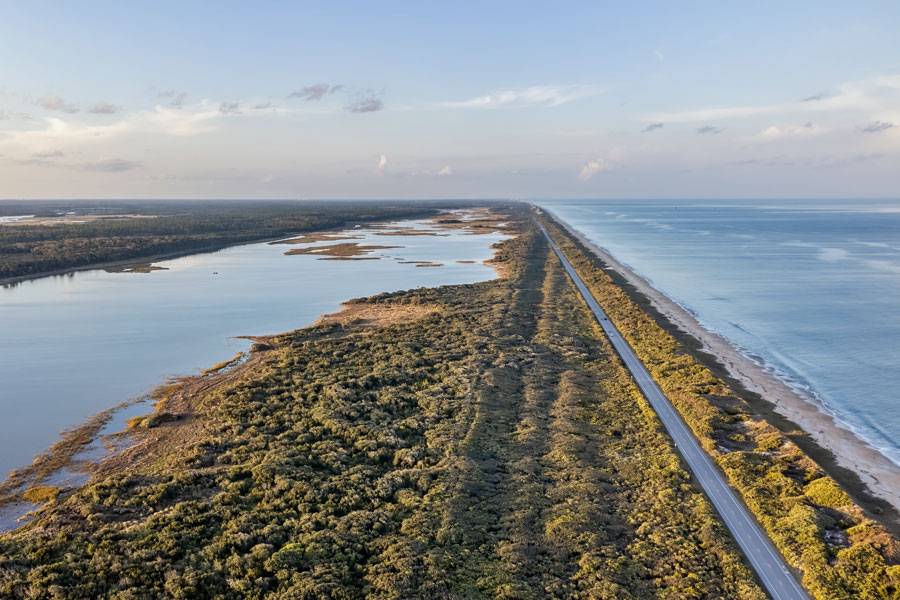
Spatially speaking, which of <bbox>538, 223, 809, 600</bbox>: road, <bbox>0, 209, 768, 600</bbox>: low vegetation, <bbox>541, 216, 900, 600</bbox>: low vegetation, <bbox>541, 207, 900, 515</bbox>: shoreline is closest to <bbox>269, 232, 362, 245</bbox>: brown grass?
<bbox>0, 209, 768, 600</bbox>: low vegetation

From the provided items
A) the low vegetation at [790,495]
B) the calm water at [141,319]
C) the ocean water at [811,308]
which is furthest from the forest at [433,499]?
the ocean water at [811,308]

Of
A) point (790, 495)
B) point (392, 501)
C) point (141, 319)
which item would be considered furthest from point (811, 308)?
point (141, 319)

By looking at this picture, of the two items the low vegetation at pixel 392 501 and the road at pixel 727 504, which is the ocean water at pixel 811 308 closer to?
the road at pixel 727 504

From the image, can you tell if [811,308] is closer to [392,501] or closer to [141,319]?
[392,501]

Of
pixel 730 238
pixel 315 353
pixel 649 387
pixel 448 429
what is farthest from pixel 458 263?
pixel 730 238

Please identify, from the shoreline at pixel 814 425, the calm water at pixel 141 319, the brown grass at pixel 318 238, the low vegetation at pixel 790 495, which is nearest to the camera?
the low vegetation at pixel 790 495

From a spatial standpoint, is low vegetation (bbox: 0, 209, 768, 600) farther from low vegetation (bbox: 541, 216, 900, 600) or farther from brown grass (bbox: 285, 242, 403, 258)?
brown grass (bbox: 285, 242, 403, 258)
